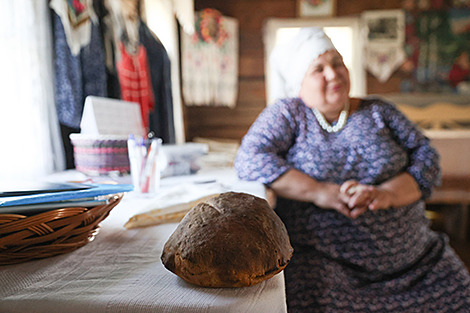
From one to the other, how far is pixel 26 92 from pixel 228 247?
3.75 ft

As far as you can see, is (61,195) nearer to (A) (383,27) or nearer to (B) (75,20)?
(B) (75,20)

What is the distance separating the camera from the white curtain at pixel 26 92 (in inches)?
43.2

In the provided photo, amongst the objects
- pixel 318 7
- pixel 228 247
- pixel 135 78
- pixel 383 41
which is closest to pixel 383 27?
pixel 383 41

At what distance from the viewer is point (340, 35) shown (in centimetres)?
370

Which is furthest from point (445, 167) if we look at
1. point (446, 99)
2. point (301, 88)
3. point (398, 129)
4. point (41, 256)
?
point (41, 256)

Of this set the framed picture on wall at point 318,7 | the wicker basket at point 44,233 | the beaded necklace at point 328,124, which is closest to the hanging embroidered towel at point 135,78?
the beaded necklace at point 328,124

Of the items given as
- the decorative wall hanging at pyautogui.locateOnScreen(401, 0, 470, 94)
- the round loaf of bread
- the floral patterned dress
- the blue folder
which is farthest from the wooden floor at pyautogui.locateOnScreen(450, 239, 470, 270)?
the blue folder

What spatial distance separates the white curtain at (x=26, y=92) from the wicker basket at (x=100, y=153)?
0.92ft

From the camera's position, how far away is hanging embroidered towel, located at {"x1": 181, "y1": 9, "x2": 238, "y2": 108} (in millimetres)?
3465

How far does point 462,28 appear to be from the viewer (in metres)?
3.55

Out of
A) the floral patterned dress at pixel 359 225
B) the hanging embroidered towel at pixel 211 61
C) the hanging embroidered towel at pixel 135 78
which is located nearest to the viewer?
the floral patterned dress at pixel 359 225

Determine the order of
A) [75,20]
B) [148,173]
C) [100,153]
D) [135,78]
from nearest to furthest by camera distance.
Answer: [148,173] → [100,153] → [75,20] → [135,78]

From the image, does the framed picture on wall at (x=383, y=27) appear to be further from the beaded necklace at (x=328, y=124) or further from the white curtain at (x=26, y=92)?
the white curtain at (x=26, y=92)

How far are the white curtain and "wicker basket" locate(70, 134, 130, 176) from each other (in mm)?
281
